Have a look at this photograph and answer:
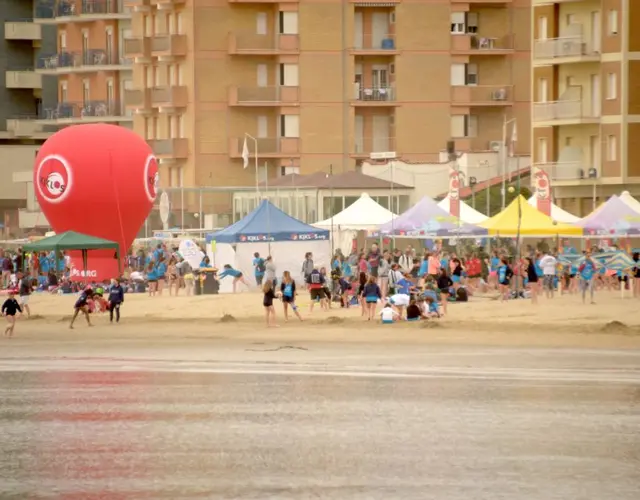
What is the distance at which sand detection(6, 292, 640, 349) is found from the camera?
138 ft

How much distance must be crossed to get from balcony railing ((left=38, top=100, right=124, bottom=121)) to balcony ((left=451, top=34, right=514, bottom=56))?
22.9 m

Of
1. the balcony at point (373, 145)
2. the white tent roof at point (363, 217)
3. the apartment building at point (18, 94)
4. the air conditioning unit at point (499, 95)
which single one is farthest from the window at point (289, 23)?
the white tent roof at point (363, 217)

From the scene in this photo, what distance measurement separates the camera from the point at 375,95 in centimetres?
9175

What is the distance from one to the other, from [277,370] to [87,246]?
872 inches

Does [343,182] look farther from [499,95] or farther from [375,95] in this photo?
[499,95]

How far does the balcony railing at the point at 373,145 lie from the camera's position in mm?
91688

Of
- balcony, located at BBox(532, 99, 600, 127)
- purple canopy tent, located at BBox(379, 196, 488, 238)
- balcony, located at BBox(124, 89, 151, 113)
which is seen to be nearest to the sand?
purple canopy tent, located at BBox(379, 196, 488, 238)

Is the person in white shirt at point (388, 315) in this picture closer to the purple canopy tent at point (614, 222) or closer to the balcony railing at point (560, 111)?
the purple canopy tent at point (614, 222)

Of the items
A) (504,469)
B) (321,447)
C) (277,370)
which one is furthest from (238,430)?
(277,370)

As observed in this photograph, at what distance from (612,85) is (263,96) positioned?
24.2 metres

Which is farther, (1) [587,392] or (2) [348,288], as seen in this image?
(2) [348,288]

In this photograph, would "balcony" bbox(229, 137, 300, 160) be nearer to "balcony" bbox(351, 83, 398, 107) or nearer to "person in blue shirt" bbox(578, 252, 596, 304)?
"balcony" bbox(351, 83, 398, 107)

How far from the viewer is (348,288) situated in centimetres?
5019

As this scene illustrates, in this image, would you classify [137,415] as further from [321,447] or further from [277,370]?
[277,370]
